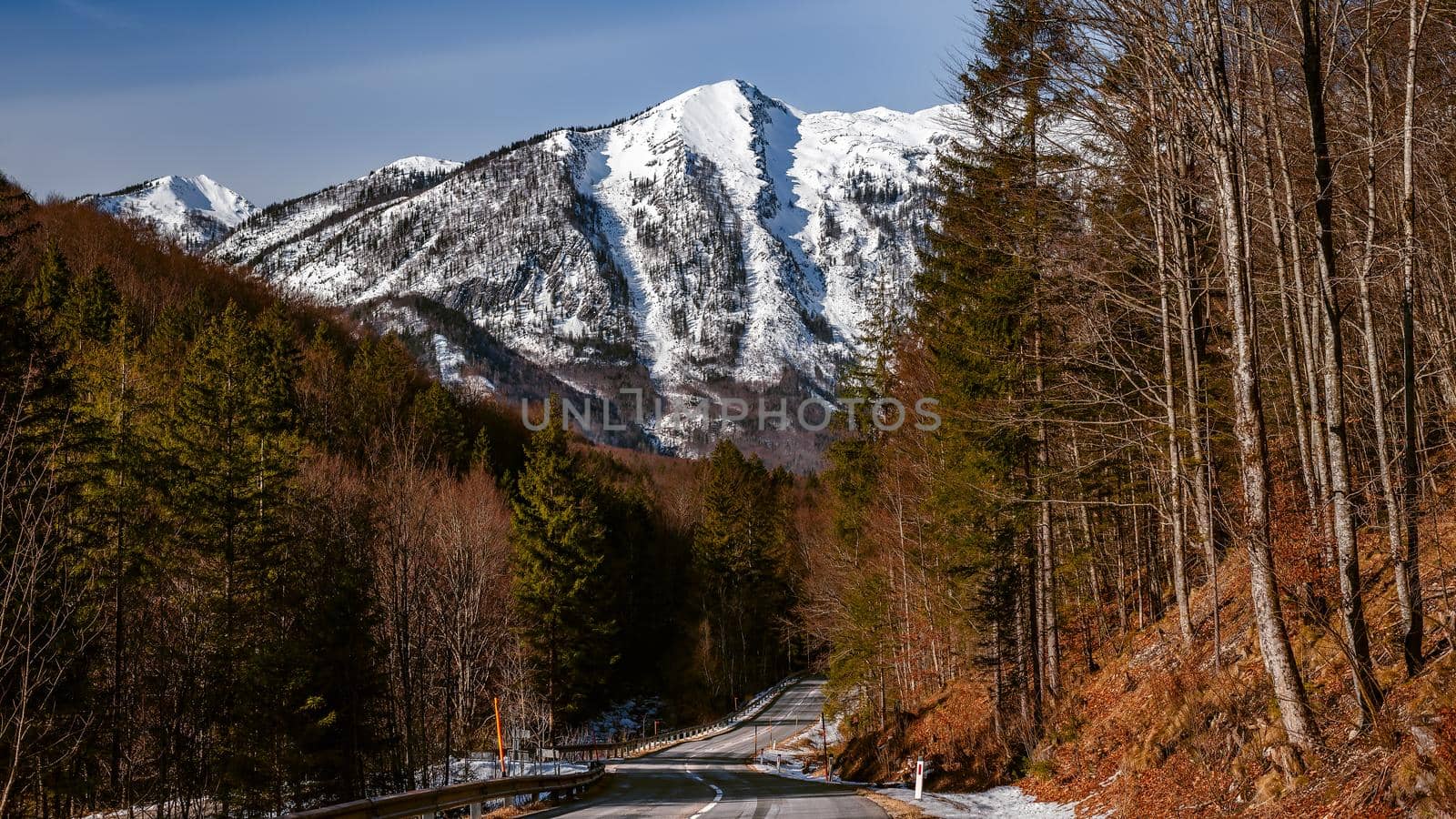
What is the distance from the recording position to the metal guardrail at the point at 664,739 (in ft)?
144

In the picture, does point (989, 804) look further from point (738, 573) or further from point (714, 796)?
point (738, 573)

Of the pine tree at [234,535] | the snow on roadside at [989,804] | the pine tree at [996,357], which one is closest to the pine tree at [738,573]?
the pine tree at [234,535]

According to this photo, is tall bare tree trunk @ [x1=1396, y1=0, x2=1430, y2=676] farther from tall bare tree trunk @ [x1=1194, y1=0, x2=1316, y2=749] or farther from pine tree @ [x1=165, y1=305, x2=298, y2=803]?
pine tree @ [x1=165, y1=305, x2=298, y2=803]

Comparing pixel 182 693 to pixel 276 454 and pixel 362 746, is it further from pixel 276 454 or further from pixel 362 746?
pixel 276 454

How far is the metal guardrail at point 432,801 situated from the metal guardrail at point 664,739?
26441 mm

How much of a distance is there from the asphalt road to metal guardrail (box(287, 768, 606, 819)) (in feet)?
2.60

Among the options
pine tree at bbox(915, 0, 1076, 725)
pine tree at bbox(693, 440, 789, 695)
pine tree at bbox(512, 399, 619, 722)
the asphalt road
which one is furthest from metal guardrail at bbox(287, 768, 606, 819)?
pine tree at bbox(693, 440, 789, 695)

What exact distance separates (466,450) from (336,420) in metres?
14.8

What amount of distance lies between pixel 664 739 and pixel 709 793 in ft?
105

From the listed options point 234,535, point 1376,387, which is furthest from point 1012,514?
point 234,535

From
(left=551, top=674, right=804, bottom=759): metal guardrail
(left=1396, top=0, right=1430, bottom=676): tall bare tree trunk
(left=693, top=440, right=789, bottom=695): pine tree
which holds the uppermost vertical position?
(left=1396, top=0, right=1430, bottom=676): tall bare tree trunk

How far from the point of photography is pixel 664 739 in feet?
163

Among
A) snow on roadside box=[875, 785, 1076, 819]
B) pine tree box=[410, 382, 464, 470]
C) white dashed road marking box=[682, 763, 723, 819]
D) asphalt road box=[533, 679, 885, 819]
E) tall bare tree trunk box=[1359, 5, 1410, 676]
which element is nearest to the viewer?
tall bare tree trunk box=[1359, 5, 1410, 676]

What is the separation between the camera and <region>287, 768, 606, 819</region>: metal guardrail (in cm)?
980
